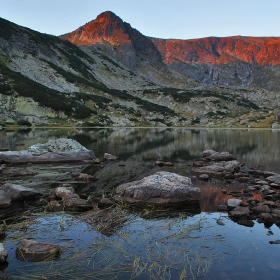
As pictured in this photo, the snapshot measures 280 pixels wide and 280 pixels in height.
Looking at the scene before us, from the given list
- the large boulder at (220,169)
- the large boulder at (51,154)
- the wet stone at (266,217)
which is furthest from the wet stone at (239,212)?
the large boulder at (51,154)

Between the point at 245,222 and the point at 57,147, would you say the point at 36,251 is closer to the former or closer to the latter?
the point at 245,222

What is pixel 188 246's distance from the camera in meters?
11.4

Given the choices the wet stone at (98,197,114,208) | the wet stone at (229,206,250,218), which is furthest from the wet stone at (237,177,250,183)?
A: the wet stone at (98,197,114,208)

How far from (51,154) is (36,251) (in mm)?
26169

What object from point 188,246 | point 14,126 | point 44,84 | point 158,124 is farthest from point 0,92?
point 188,246

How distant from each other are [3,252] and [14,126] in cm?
11650

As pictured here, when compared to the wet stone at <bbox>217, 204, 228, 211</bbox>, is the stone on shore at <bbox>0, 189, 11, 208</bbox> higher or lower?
higher

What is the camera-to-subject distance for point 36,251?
398 inches

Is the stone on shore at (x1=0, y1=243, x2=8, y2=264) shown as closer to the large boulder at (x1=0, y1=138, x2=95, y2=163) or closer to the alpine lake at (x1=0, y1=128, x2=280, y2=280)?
the alpine lake at (x1=0, y1=128, x2=280, y2=280)

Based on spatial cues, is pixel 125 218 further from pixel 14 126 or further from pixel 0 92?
pixel 0 92

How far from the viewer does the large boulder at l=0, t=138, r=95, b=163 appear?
1318 inches

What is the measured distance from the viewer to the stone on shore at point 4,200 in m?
16.4

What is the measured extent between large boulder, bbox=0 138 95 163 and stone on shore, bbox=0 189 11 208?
17.3 metres

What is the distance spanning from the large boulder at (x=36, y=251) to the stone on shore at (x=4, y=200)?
664cm
